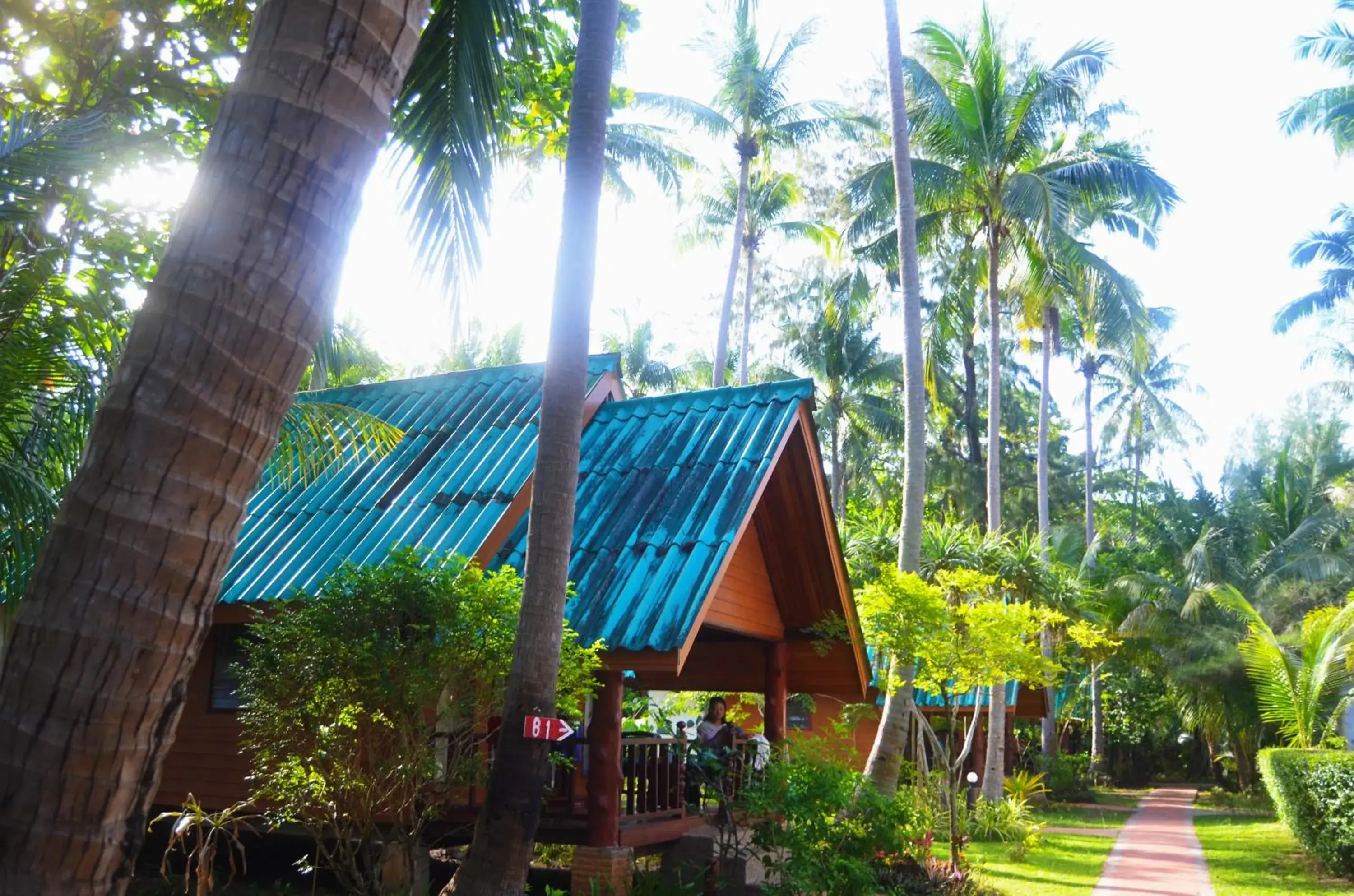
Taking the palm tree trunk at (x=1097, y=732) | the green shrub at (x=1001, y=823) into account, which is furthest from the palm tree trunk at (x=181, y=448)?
the palm tree trunk at (x=1097, y=732)

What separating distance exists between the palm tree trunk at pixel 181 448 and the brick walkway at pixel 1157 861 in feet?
43.5

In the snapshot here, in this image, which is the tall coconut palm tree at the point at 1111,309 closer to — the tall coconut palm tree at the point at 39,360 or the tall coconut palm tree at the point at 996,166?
the tall coconut palm tree at the point at 996,166

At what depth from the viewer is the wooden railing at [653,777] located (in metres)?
11.1

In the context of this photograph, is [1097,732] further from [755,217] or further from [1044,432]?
[755,217]

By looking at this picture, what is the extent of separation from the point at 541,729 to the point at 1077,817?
951 inches

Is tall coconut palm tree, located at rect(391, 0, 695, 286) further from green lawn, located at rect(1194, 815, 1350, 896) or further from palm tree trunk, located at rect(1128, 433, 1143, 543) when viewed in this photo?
palm tree trunk, located at rect(1128, 433, 1143, 543)

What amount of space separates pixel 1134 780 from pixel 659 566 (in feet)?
126

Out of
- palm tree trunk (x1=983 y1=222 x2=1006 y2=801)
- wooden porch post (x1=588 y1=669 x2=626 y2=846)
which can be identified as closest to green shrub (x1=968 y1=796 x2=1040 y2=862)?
palm tree trunk (x1=983 y1=222 x2=1006 y2=801)

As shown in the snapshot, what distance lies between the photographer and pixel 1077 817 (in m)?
27.2

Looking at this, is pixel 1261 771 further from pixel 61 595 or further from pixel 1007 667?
pixel 61 595

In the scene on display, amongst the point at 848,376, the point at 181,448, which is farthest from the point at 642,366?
the point at 181,448

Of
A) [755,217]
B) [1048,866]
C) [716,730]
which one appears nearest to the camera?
[716,730]

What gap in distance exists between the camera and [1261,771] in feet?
63.3

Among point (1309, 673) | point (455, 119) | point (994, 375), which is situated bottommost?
point (1309, 673)
